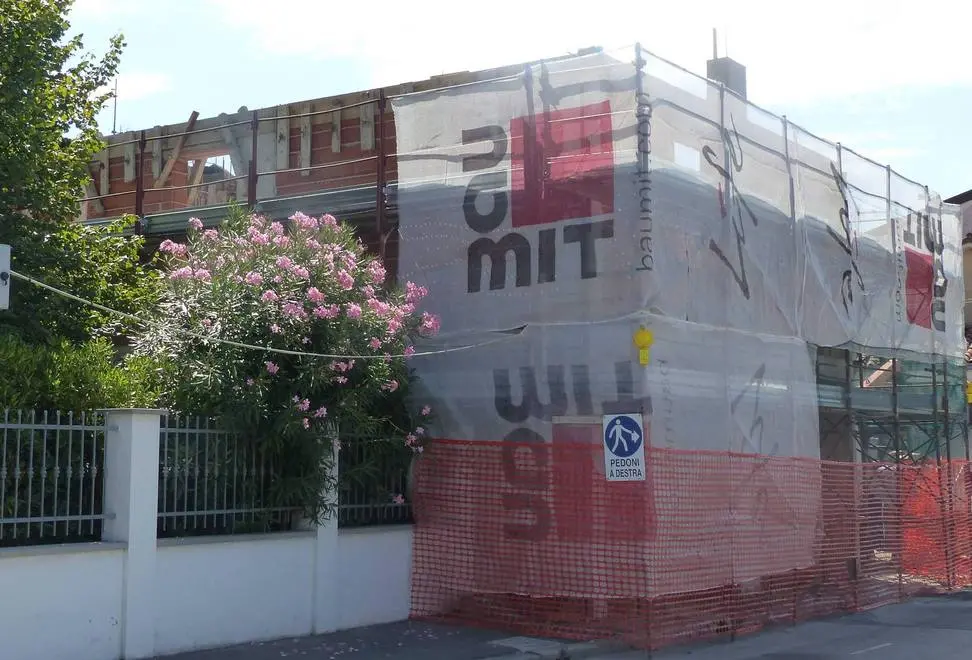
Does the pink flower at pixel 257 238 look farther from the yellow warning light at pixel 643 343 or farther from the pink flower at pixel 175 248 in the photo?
the yellow warning light at pixel 643 343

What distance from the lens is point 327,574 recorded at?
42.2ft

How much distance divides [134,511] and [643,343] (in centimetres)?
567

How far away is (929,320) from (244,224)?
12.0 metres

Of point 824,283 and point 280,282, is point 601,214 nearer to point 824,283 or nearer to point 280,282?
point 280,282

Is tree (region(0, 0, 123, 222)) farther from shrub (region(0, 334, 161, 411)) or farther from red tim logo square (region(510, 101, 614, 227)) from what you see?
red tim logo square (region(510, 101, 614, 227))

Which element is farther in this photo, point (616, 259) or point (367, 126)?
point (367, 126)

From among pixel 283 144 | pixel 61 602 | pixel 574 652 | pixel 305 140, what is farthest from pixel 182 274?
pixel 283 144

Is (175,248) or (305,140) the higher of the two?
(305,140)

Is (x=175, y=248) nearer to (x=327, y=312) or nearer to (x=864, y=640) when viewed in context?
(x=327, y=312)

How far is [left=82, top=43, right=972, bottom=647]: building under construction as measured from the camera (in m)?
13.3

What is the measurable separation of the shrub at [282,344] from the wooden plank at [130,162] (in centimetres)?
1131

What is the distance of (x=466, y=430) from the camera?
14445 millimetres

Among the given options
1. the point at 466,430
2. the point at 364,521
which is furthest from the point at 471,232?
the point at 364,521

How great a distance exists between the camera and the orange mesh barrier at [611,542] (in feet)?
42.5
